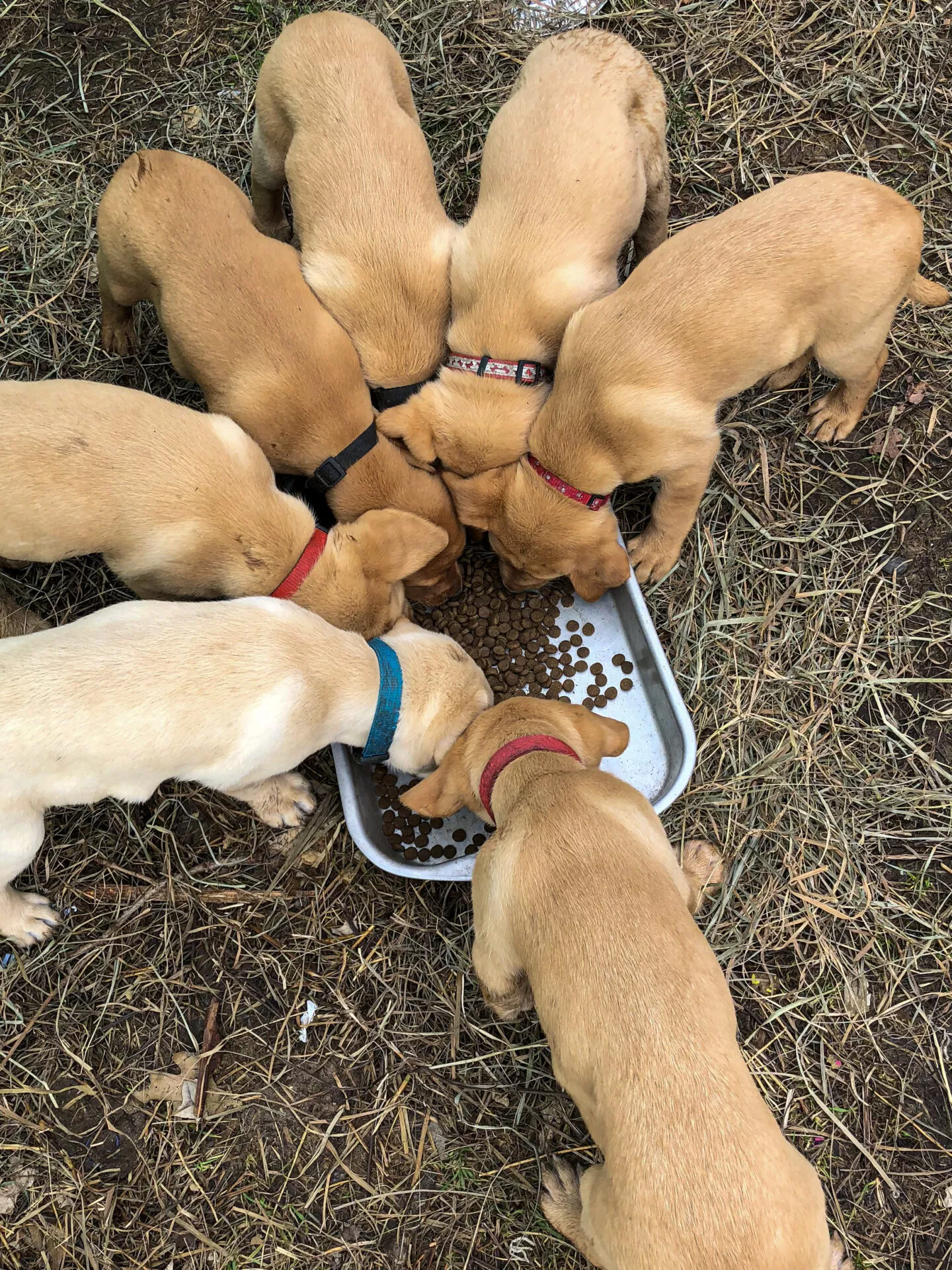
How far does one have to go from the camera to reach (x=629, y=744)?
408 centimetres

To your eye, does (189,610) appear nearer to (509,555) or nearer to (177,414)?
(177,414)

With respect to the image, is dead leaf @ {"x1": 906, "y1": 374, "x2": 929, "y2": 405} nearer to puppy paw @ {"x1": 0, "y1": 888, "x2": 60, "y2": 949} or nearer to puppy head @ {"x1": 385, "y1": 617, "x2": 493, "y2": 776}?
puppy head @ {"x1": 385, "y1": 617, "x2": 493, "y2": 776}

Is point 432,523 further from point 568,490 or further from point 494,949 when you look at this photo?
point 494,949

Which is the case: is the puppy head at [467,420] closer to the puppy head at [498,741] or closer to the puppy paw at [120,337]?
the puppy head at [498,741]

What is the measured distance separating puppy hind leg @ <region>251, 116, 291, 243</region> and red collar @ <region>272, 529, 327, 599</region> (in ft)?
5.96

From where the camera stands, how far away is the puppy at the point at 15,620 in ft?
13.3

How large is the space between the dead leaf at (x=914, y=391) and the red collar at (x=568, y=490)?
1886mm

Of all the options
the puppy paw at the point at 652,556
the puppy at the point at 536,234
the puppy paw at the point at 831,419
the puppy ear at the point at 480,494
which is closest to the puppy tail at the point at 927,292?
the puppy paw at the point at 831,419

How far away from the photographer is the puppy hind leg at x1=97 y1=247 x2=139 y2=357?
384cm

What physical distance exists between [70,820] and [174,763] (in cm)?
132

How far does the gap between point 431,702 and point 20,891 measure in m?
2.29

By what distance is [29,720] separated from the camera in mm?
2936

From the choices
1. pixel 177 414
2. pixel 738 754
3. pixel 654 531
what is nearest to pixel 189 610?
pixel 177 414

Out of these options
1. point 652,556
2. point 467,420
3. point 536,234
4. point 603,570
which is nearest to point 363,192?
point 536,234
